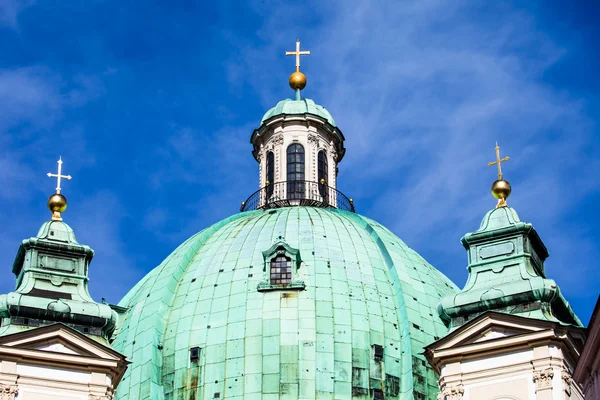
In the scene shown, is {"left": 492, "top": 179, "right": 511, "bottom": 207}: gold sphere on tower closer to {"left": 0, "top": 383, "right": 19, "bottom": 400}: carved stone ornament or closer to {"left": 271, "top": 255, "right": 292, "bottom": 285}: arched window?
{"left": 271, "top": 255, "right": 292, "bottom": 285}: arched window

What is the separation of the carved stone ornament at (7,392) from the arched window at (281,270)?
34.2ft

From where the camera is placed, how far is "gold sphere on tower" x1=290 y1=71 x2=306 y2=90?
206ft

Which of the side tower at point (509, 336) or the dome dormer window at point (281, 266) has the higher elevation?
the dome dormer window at point (281, 266)

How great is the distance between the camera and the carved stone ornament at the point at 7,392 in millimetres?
43719

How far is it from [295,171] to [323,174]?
128 cm

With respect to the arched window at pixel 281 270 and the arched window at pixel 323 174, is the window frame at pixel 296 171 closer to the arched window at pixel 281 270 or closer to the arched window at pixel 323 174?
the arched window at pixel 323 174

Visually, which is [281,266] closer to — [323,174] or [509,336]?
[323,174]

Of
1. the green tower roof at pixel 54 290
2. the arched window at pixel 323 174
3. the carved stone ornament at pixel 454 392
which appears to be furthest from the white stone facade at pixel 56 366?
the arched window at pixel 323 174

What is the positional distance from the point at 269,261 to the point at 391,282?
3991mm

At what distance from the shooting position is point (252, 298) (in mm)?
50812

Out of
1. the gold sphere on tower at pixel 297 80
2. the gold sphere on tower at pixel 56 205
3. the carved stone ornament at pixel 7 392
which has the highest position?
the gold sphere on tower at pixel 297 80

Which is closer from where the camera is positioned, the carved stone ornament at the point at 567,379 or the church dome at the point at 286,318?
the carved stone ornament at the point at 567,379

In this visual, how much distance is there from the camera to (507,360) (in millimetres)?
44344

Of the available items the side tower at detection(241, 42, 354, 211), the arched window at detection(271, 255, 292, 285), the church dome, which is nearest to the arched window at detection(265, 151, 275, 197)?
the side tower at detection(241, 42, 354, 211)
